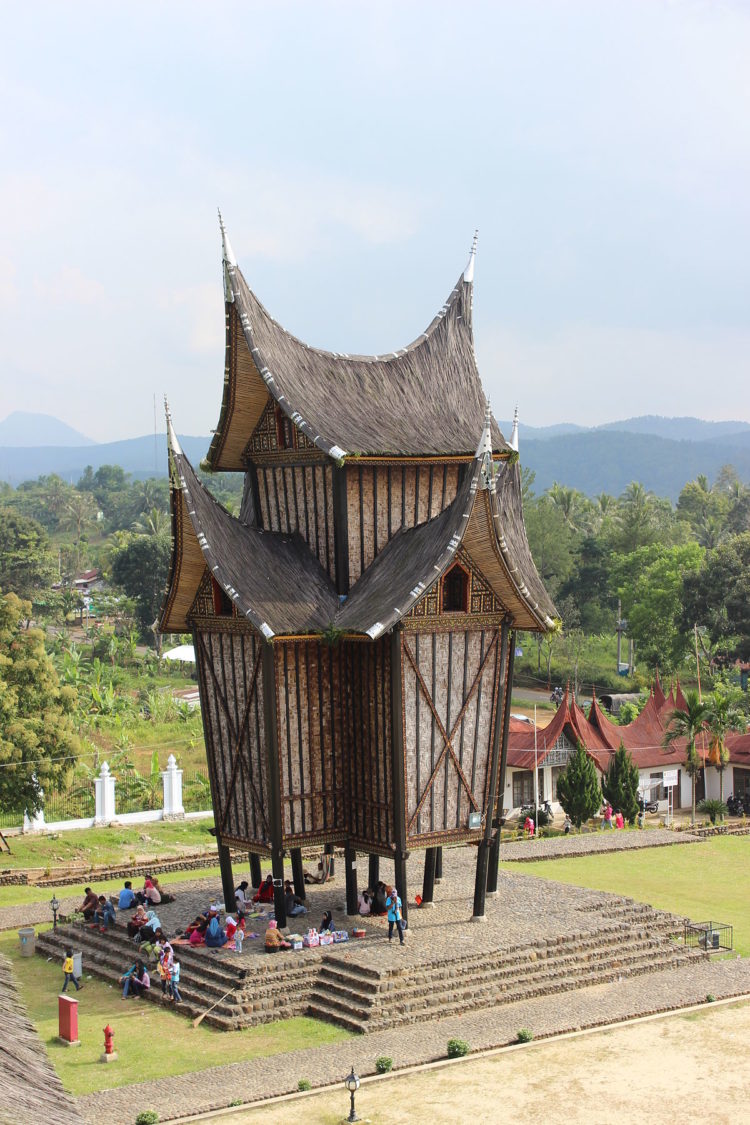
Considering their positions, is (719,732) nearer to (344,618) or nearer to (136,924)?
(344,618)

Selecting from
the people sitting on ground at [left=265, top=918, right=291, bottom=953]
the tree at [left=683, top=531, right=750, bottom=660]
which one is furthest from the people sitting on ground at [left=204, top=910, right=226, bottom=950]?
the tree at [left=683, top=531, right=750, bottom=660]

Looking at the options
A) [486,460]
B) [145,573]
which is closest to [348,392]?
[486,460]

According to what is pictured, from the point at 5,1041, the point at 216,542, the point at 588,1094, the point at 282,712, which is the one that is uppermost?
the point at 216,542

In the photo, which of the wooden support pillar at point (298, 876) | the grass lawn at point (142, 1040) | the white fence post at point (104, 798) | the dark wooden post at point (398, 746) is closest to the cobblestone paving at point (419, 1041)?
the grass lawn at point (142, 1040)

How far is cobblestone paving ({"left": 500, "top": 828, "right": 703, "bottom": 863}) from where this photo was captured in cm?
3144

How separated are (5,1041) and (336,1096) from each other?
19.9ft

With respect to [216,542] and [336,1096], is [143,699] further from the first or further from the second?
[336,1096]

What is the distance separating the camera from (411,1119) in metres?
16.3

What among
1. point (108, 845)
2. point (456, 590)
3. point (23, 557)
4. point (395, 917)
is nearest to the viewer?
point (395, 917)

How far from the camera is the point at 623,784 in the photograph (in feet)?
120

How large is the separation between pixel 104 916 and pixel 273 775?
4283 millimetres

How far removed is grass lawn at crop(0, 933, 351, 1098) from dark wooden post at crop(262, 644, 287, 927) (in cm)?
222

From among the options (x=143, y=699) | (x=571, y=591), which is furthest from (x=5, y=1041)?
(x=571, y=591)

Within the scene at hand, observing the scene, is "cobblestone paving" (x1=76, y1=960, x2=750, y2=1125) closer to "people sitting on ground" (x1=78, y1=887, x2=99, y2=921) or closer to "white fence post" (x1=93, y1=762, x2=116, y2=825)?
"people sitting on ground" (x1=78, y1=887, x2=99, y2=921)
